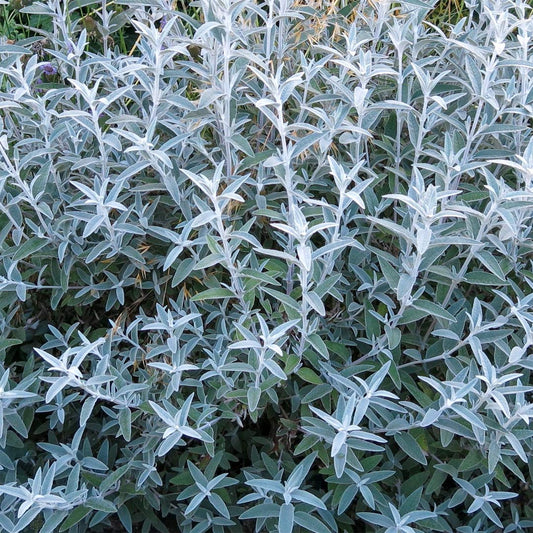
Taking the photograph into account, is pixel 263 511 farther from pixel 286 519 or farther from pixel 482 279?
pixel 482 279

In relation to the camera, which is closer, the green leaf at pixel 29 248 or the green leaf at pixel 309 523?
the green leaf at pixel 309 523

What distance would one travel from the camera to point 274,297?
171 cm

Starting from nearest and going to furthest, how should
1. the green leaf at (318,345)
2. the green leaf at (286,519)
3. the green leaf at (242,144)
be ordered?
1. the green leaf at (286,519)
2. the green leaf at (318,345)
3. the green leaf at (242,144)

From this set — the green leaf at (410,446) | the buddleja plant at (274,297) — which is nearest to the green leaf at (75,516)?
the buddleja plant at (274,297)

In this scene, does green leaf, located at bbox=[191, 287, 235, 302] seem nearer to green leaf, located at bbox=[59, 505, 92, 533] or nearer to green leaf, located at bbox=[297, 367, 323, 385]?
green leaf, located at bbox=[297, 367, 323, 385]

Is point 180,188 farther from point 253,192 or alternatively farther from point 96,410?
point 96,410

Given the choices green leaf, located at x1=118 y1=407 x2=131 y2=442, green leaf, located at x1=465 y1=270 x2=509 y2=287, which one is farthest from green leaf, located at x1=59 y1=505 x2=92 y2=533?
green leaf, located at x1=465 y1=270 x2=509 y2=287

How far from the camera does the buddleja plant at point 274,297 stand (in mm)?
1580

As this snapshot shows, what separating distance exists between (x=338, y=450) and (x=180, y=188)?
0.85 m

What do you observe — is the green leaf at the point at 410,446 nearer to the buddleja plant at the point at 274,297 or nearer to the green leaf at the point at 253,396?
the buddleja plant at the point at 274,297

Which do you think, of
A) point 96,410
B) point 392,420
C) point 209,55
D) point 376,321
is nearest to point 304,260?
point 376,321

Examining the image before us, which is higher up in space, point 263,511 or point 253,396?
point 253,396

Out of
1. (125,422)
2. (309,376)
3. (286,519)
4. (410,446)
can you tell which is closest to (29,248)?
(125,422)

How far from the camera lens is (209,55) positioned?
6.10 ft
